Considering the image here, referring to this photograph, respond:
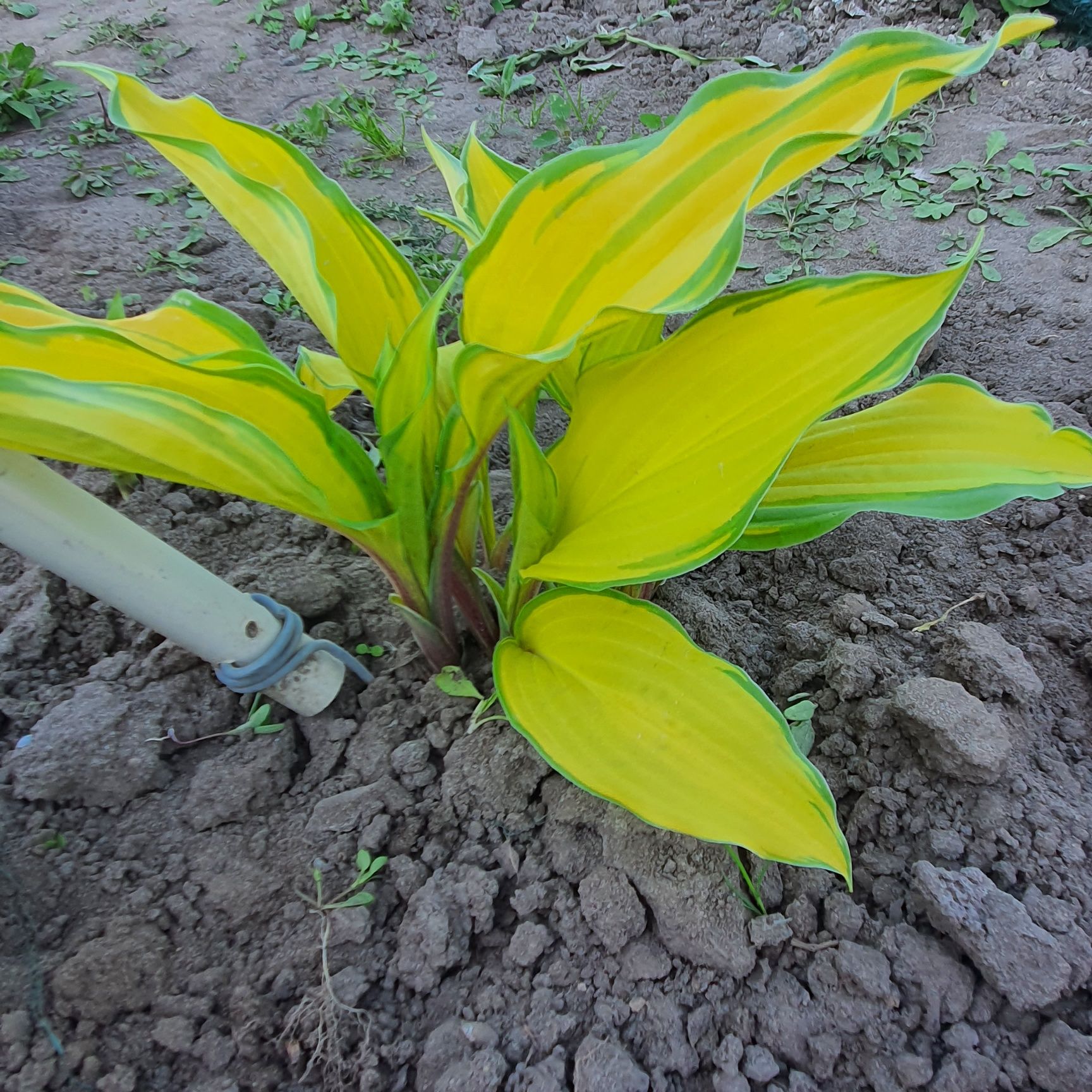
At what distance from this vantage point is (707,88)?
0.63 m

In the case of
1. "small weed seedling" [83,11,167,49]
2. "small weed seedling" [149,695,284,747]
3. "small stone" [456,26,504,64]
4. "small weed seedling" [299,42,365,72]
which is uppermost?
"small weed seedling" [83,11,167,49]

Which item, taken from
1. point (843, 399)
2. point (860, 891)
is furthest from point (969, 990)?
point (843, 399)

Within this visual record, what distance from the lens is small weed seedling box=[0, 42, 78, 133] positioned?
6.57ft

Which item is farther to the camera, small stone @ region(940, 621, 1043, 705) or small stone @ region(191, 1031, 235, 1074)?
small stone @ region(940, 621, 1043, 705)

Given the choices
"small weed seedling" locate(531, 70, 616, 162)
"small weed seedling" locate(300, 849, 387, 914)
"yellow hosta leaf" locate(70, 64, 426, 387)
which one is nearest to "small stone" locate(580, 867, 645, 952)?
"small weed seedling" locate(300, 849, 387, 914)

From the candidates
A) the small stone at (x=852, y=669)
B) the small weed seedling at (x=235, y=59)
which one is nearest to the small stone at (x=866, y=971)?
the small stone at (x=852, y=669)

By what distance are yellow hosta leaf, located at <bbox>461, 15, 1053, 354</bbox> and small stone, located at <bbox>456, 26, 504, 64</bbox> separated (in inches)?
74.8

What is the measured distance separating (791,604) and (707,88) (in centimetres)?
64

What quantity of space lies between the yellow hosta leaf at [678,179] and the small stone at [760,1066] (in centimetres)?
66

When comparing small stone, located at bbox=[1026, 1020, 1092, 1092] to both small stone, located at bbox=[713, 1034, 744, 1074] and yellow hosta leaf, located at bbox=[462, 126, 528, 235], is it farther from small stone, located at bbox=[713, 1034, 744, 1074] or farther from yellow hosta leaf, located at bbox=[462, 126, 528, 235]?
yellow hosta leaf, located at bbox=[462, 126, 528, 235]

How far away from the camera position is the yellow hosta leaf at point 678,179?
0.62 meters

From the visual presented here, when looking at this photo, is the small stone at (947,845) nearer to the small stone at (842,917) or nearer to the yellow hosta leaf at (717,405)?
the small stone at (842,917)

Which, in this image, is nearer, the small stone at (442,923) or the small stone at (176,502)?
the small stone at (442,923)

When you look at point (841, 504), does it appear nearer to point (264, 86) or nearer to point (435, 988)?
point (435, 988)
